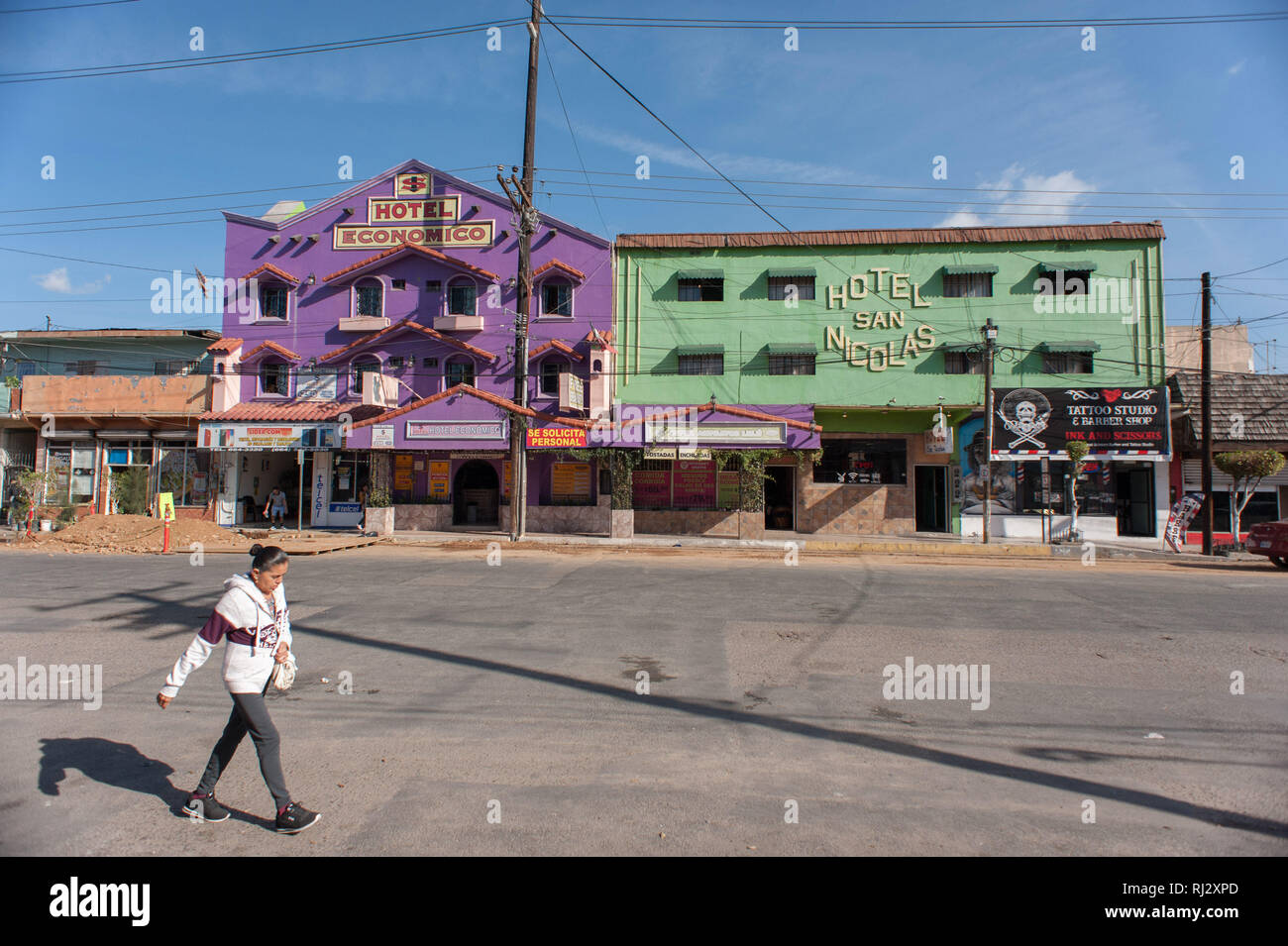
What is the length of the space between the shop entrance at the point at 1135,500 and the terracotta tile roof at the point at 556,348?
2023cm

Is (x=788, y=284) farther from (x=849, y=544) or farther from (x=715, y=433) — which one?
(x=849, y=544)

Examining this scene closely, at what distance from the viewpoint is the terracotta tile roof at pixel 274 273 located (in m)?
27.3

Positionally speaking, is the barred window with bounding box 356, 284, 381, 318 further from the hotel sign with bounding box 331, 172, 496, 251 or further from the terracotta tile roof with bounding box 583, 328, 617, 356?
the terracotta tile roof with bounding box 583, 328, 617, 356

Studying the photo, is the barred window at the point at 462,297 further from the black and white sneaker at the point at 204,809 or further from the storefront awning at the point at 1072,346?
the black and white sneaker at the point at 204,809

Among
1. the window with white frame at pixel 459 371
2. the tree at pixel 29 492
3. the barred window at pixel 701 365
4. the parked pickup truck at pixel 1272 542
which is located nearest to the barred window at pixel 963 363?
the barred window at pixel 701 365

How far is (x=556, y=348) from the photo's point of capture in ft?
86.0

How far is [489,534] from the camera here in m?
23.3

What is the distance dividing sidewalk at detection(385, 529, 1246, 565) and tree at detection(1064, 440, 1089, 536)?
107 centimetres

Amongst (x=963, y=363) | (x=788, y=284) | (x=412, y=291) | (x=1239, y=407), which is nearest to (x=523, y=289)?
(x=412, y=291)

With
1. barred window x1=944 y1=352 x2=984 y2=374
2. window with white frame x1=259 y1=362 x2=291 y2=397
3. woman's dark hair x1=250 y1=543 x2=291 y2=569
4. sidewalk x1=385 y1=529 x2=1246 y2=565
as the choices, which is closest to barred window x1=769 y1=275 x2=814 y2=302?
barred window x1=944 y1=352 x2=984 y2=374

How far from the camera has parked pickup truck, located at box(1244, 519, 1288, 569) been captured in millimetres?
17047
